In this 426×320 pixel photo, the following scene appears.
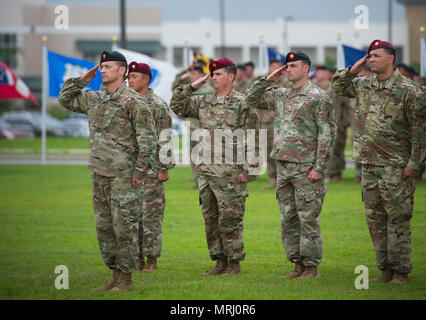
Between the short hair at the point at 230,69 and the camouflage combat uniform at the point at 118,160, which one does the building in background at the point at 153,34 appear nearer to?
the short hair at the point at 230,69

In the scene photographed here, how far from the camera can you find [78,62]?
21203mm

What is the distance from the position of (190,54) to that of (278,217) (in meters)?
11.4

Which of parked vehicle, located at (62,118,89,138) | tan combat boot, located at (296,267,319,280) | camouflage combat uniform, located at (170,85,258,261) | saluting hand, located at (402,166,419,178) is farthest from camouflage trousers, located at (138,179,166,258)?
parked vehicle, located at (62,118,89,138)

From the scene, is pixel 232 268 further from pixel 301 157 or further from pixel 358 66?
pixel 358 66

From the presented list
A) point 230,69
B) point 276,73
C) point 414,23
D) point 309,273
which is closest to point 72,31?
point 414,23

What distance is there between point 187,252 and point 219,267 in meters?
A: 1.43

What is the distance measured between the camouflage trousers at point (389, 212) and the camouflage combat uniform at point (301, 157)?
572 millimetres

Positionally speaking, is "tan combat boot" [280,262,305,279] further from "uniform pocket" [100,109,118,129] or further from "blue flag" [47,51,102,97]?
"blue flag" [47,51,102,97]

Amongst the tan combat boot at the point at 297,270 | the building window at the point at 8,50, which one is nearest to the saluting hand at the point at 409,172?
the tan combat boot at the point at 297,270

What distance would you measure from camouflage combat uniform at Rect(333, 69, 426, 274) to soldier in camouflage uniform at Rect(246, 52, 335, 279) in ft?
1.51

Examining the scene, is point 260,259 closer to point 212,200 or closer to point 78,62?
point 212,200

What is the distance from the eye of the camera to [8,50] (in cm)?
6025

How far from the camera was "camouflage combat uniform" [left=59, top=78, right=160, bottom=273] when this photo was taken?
753cm
